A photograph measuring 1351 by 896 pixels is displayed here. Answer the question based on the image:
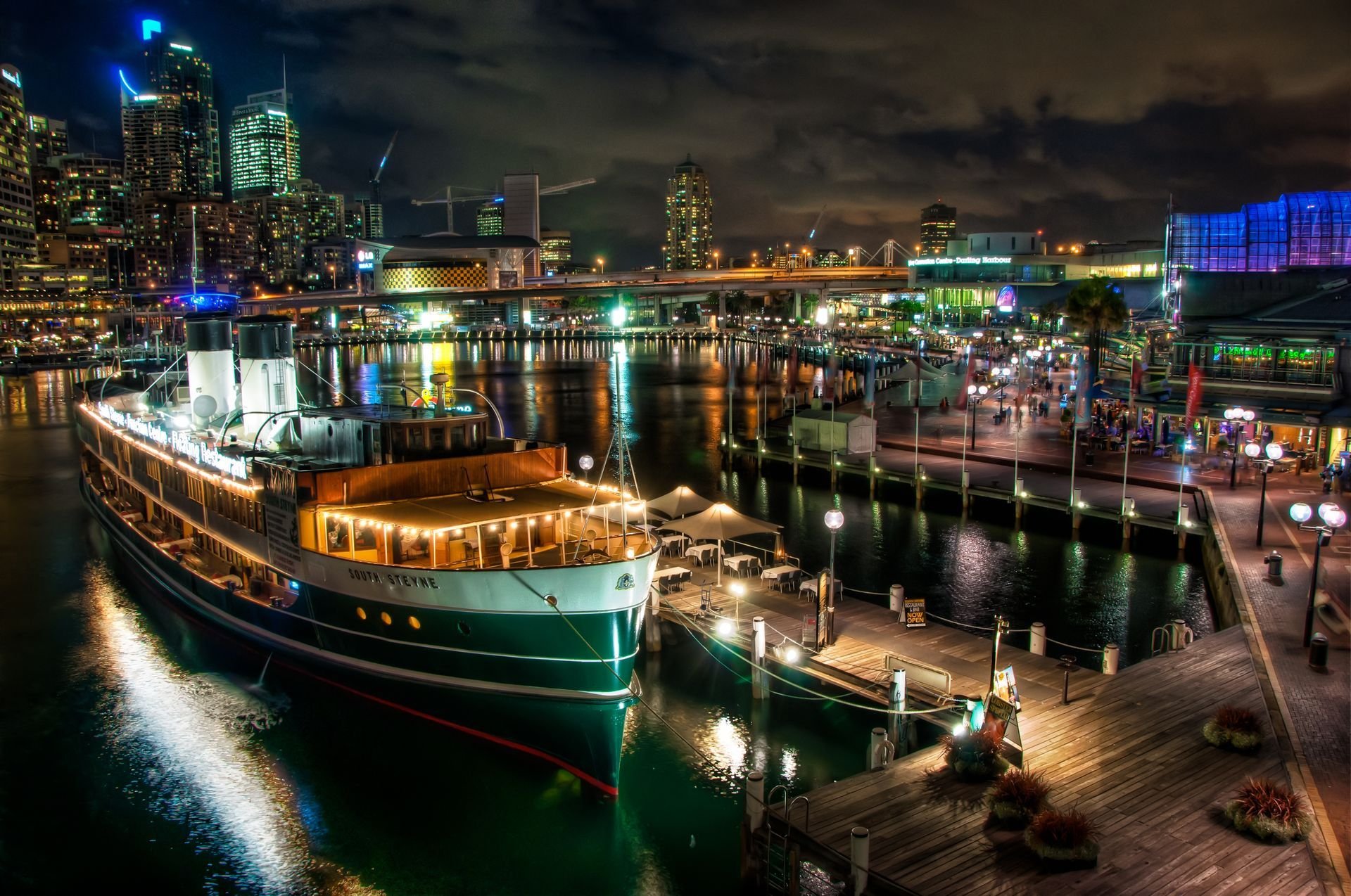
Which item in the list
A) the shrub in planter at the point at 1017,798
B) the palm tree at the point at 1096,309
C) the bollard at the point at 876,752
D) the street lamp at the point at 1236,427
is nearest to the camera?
the shrub in planter at the point at 1017,798

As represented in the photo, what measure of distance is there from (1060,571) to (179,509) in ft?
97.1

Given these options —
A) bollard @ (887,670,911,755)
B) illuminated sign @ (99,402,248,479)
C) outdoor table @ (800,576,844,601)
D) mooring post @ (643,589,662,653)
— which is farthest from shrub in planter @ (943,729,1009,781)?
illuminated sign @ (99,402,248,479)

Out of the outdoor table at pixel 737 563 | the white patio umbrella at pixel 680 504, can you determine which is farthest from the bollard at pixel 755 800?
the white patio umbrella at pixel 680 504

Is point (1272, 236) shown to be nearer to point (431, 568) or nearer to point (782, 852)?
point (431, 568)

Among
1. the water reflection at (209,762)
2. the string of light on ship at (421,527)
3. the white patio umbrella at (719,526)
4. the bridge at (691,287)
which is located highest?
the bridge at (691,287)

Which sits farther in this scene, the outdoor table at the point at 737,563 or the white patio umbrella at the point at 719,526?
the outdoor table at the point at 737,563

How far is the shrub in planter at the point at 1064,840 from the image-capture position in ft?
41.9

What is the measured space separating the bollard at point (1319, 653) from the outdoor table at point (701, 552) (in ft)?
51.1

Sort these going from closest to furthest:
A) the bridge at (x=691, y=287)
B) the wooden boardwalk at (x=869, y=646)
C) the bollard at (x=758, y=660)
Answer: the wooden boardwalk at (x=869, y=646)
the bollard at (x=758, y=660)
the bridge at (x=691, y=287)

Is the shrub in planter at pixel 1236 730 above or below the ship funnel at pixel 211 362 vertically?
below

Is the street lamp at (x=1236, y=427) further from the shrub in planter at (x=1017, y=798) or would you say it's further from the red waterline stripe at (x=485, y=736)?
the red waterline stripe at (x=485, y=736)

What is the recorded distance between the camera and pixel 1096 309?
222 ft

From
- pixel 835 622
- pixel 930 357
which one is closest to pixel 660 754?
pixel 835 622

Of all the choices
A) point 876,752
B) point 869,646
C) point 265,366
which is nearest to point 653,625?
point 869,646
